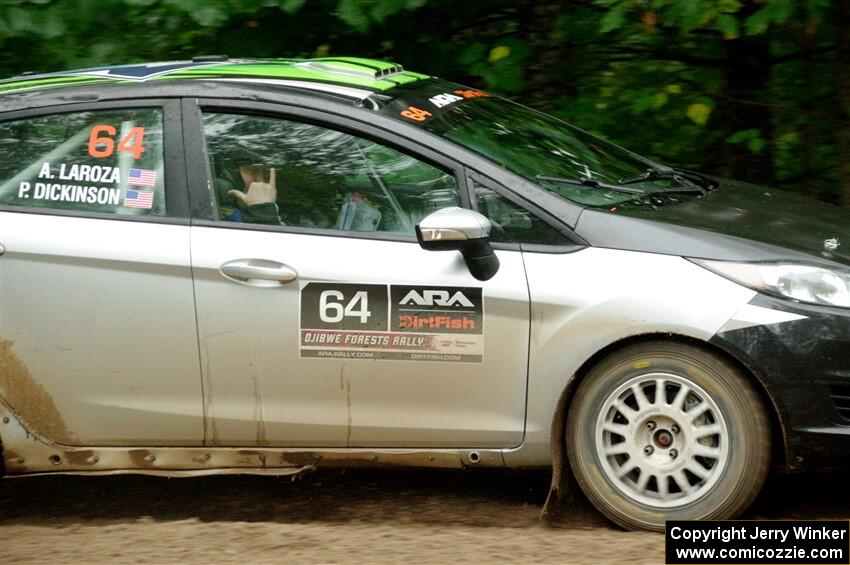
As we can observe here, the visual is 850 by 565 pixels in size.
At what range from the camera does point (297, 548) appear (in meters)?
4.38

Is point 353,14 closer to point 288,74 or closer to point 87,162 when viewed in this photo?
point 288,74

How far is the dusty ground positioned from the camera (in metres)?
4.33

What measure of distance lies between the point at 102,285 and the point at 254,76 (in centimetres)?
103

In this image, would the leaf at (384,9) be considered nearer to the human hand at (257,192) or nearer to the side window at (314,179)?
the side window at (314,179)

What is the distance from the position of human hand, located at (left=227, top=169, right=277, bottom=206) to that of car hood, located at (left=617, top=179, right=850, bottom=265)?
1.30 meters

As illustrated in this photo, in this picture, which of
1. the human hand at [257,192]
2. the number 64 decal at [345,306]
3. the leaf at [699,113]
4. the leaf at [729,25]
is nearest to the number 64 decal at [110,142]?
the human hand at [257,192]

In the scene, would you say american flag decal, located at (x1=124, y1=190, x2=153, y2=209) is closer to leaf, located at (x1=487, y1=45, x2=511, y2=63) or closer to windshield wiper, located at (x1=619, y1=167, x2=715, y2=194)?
windshield wiper, located at (x1=619, y1=167, x2=715, y2=194)

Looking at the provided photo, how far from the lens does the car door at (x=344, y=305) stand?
4551 mm

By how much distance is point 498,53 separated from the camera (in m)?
7.31

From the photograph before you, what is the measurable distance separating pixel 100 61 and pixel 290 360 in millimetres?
3054

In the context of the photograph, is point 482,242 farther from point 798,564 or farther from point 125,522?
point 125,522

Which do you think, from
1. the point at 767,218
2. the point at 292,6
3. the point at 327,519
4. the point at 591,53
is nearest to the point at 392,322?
the point at 327,519

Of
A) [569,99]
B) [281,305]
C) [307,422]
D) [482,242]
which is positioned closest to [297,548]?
[307,422]

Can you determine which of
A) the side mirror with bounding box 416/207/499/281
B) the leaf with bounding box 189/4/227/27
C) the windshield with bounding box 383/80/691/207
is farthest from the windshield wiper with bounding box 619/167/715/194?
the leaf with bounding box 189/4/227/27
